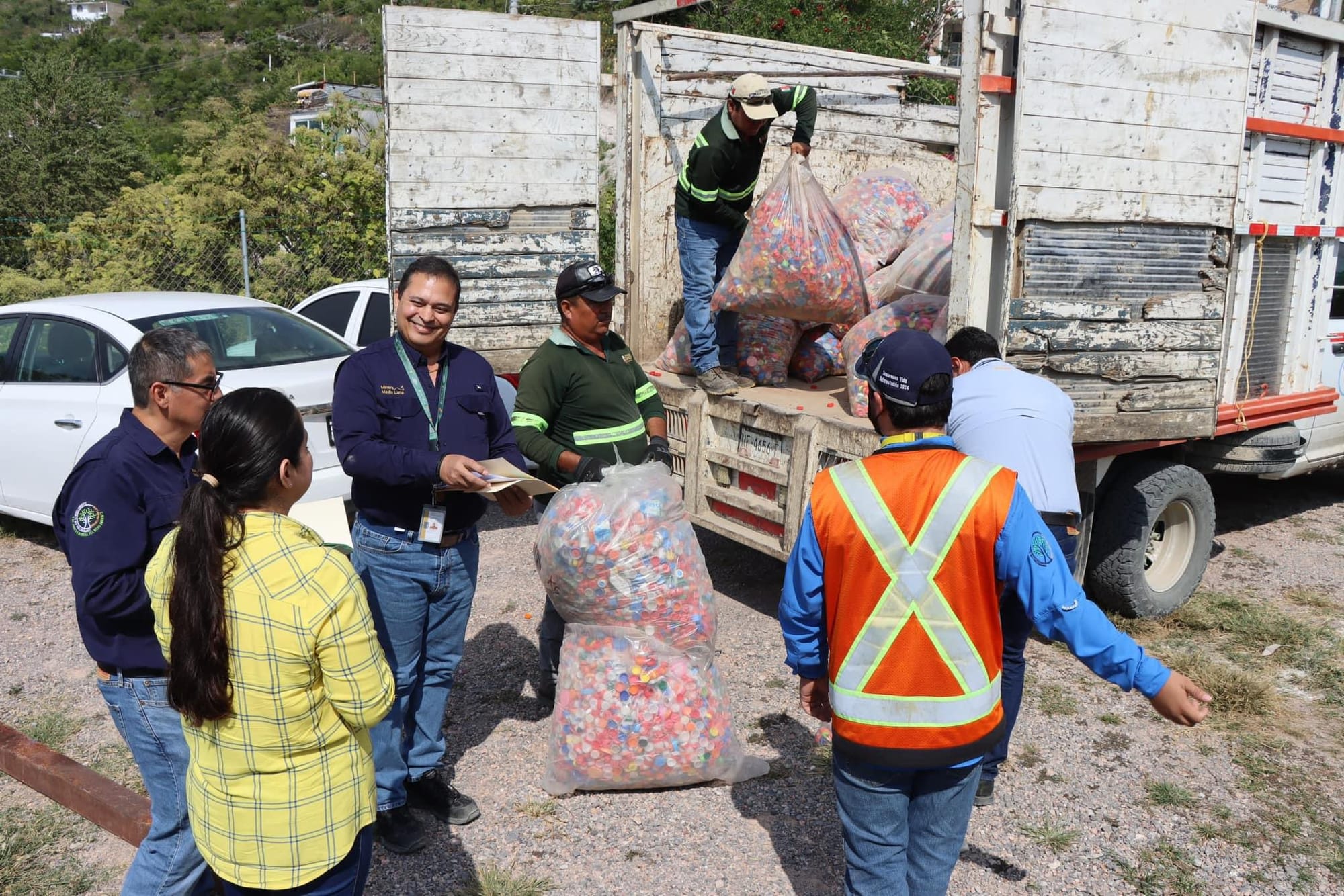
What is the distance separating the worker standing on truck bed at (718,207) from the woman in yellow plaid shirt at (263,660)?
2.96m

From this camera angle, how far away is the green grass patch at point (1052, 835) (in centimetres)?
299

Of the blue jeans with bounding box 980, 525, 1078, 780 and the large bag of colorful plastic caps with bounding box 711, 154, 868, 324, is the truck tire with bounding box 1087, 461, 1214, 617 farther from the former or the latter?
the large bag of colorful plastic caps with bounding box 711, 154, 868, 324

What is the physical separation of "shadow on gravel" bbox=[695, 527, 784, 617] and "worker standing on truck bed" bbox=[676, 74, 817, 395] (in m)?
0.93

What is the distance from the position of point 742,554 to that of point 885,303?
1.58 m

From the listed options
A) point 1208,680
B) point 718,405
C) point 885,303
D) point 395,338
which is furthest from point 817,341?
point 395,338

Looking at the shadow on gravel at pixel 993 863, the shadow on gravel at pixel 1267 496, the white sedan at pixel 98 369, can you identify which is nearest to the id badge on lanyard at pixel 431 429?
the shadow on gravel at pixel 993 863

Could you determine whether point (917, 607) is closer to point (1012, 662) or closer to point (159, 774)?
point (1012, 662)

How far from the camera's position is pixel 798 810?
3189mm

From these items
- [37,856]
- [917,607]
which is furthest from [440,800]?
[917,607]

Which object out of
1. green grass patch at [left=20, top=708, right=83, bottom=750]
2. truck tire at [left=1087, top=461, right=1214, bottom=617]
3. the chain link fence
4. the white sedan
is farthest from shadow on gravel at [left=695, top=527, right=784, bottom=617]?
the chain link fence

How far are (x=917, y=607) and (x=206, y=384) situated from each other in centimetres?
160

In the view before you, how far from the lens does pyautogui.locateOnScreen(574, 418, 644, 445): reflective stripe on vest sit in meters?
3.46

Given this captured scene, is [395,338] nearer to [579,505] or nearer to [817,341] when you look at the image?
[579,505]

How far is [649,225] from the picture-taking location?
5.49 m
